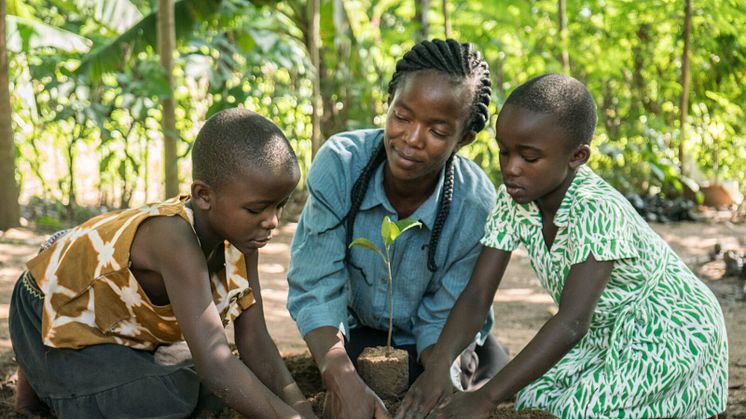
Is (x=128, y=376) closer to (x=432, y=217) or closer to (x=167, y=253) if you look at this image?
(x=167, y=253)

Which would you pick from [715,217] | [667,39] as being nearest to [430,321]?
[715,217]

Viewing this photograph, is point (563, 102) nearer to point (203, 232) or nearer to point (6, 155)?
point (203, 232)

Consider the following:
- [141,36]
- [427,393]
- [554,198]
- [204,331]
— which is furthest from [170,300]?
[141,36]

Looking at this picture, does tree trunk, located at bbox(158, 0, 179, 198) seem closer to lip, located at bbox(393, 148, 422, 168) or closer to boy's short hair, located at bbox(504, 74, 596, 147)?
lip, located at bbox(393, 148, 422, 168)

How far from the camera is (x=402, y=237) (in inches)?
111

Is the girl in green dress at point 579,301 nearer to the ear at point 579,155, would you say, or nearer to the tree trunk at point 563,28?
the ear at point 579,155

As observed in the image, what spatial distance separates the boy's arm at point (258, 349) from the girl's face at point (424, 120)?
0.54m

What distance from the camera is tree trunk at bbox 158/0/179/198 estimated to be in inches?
192

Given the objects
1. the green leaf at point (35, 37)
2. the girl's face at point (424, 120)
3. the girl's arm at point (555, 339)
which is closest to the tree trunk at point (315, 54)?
the green leaf at point (35, 37)

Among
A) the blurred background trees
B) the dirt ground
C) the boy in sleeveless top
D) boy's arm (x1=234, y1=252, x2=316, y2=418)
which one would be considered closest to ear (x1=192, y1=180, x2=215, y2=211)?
the boy in sleeveless top

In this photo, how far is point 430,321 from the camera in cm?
286

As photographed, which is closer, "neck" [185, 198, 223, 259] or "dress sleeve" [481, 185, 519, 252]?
"neck" [185, 198, 223, 259]

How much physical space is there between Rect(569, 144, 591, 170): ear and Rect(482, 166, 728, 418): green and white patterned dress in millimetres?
76

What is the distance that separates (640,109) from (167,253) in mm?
6822
